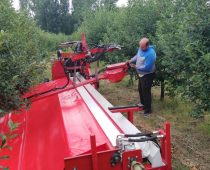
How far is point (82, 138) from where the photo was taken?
3.88m

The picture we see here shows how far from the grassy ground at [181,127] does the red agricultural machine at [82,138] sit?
139 centimetres

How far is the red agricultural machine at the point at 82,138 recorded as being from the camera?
3281mm

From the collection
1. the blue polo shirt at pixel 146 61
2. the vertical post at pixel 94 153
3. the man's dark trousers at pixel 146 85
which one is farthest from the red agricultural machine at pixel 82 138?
the man's dark trousers at pixel 146 85

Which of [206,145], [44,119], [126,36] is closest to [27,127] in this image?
[44,119]

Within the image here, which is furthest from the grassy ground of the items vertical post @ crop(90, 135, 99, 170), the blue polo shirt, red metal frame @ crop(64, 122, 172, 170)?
vertical post @ crop(90, 135, 99, 170)

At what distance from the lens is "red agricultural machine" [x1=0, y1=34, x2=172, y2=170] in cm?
328

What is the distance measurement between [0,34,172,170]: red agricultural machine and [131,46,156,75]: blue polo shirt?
1702 mm

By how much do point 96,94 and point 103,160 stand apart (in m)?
2.78

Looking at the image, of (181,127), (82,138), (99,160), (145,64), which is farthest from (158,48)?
(99,160)

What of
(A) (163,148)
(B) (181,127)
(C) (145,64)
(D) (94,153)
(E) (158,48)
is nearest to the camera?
(D) (94,153)

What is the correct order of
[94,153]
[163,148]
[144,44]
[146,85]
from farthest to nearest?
[146,85] → [144,44] → [163,148] → [94,153]

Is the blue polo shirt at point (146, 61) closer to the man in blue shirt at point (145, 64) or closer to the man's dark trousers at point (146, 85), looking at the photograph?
the man in blue shirt at point (145, 64)

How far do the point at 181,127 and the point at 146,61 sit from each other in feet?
5.33

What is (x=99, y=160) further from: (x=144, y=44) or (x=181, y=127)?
(x=144, y=44)
